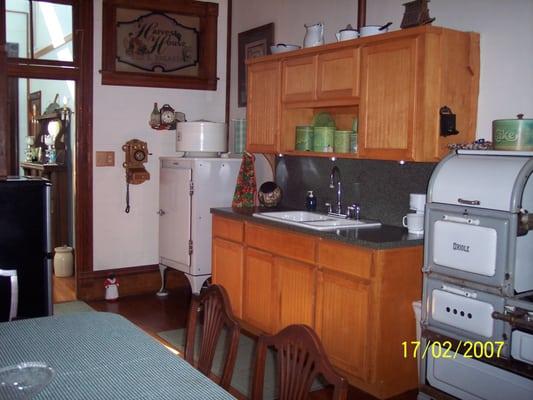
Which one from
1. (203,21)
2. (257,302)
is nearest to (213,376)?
(257,302)

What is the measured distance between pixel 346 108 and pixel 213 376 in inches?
75.5

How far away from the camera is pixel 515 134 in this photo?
2.71m

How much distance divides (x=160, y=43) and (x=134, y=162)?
3.54 feet

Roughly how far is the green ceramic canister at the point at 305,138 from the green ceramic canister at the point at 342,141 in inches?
9.9

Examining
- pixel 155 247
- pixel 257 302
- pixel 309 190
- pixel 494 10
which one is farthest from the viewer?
pixel 155 247

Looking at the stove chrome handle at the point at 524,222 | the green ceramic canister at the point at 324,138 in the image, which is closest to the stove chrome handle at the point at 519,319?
the stove chrome handle at the point at 524,222

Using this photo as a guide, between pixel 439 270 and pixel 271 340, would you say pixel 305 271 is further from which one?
pixel 271 340

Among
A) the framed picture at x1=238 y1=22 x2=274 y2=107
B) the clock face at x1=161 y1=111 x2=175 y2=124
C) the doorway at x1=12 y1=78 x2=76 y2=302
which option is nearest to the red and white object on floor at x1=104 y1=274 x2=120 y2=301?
the doorway at x1=12 y1=78 x2=76 y2=302

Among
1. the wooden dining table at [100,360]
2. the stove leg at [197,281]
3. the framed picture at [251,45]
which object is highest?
the framed picture at [251,45]

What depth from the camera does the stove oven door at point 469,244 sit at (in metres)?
2.56

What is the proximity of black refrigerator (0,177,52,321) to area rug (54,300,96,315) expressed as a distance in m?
1.24

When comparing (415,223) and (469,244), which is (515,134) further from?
(415,223)

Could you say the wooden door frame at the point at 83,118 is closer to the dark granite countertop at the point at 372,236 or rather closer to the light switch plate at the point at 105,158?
the light switch plate at the point at 105,158

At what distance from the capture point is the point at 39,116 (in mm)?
6617
